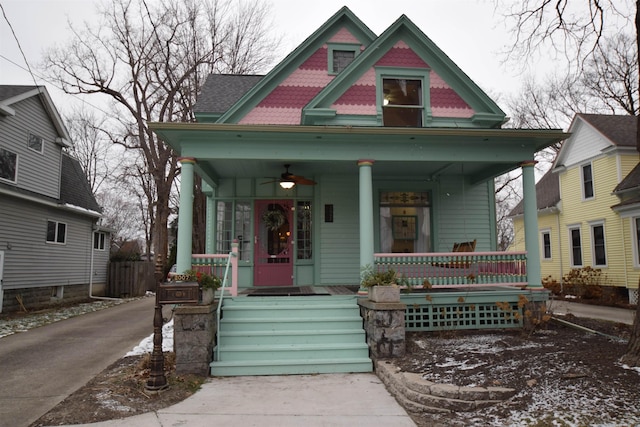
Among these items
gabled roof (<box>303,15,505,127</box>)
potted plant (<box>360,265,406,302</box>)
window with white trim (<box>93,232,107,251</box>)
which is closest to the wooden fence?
window with white trim (<box>93,232,107,251</box>)

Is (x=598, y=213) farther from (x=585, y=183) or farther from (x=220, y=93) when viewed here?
(x=220, y=93)

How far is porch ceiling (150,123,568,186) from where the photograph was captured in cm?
721

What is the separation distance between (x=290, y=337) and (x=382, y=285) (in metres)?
1.60

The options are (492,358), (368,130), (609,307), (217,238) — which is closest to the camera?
(492,358)

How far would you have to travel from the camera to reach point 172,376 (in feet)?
18.4

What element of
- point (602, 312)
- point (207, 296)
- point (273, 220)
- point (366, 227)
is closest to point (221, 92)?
point (273, 220)

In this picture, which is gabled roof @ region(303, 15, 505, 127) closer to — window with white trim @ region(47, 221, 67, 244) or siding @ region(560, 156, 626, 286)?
siding @ region(560, 156, 626, 286)

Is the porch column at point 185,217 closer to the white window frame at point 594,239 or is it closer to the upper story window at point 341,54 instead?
the upper story window at point 341,54

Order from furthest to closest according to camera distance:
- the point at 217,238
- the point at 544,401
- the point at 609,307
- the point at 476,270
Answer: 1. the point at 609,307
2. the point at 217,238
3. the point at 476,270
4. the point at 544,401

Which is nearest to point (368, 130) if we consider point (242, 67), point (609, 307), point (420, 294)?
point (420, 294)

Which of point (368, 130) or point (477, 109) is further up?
point (477, 109)

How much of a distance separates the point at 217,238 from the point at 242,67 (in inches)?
547

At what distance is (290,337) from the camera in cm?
647

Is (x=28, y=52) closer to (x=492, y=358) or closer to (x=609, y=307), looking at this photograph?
(x=492, y=358)
